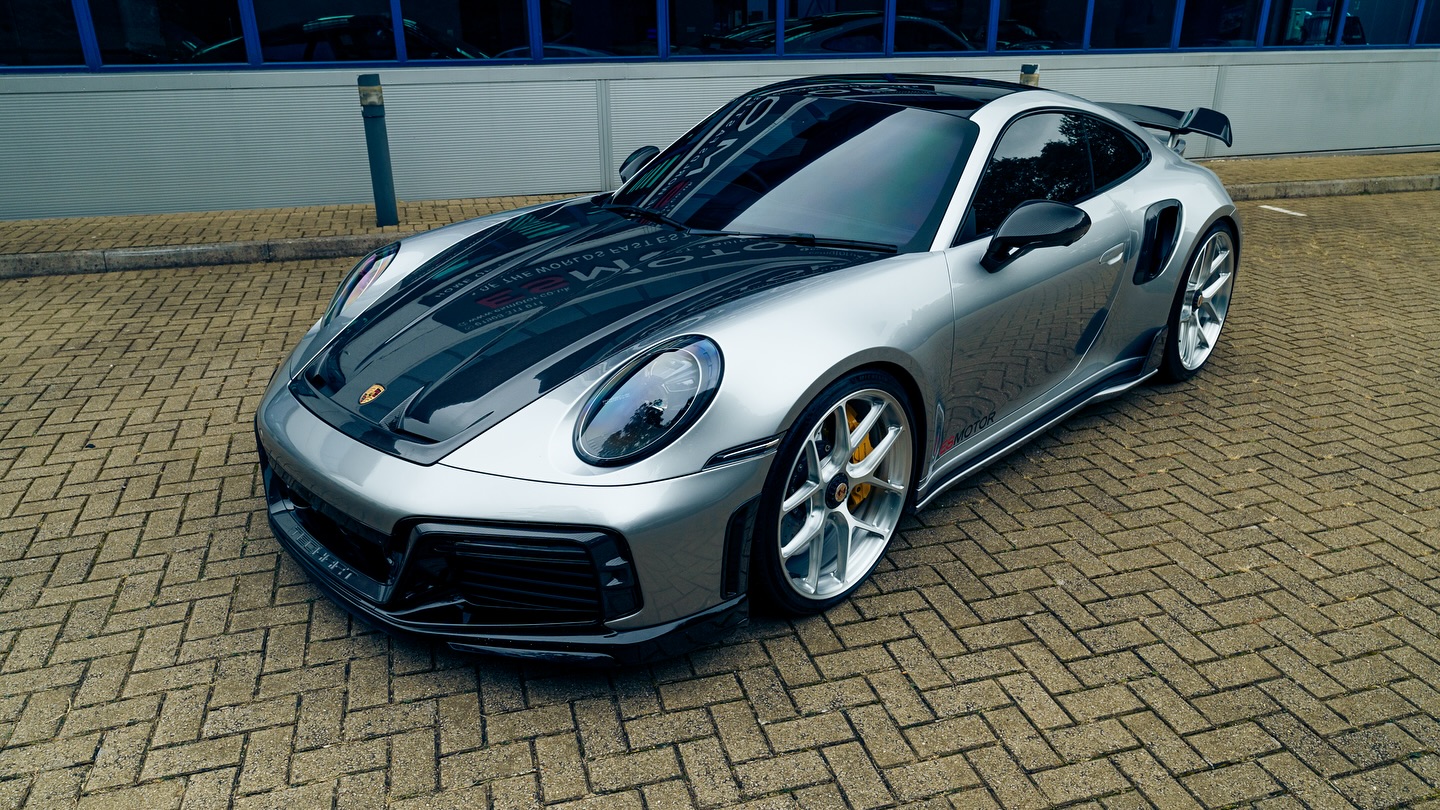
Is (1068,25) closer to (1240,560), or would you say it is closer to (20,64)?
(1240,560)

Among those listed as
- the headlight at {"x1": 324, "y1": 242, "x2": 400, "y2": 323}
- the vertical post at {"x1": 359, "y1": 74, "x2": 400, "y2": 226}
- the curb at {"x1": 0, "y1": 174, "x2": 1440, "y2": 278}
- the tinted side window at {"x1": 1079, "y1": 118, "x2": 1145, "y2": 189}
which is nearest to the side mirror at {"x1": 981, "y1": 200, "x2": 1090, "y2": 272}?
the tinted side window at {"x1": 1079, "y1": 118, "x2": 1145, "y2": 189}

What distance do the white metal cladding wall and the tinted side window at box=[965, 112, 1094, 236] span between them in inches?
223

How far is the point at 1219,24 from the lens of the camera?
35.6 feet

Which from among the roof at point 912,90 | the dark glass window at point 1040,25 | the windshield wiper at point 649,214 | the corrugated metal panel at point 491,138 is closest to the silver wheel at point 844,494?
the windshield wiper at point 649,214

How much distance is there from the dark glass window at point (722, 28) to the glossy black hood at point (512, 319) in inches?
237

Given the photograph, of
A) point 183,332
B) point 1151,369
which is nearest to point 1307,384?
point 1151,369

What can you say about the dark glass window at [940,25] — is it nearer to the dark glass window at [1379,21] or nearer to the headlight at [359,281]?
the dark glass window at [1379,21]

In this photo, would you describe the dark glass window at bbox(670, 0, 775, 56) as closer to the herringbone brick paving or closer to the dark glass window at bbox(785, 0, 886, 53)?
the dark glass window at bbox(785, 0, 886, 53)

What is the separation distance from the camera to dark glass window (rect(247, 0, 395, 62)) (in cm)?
825

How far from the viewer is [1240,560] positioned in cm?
348

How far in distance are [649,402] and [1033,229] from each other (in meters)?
1.49

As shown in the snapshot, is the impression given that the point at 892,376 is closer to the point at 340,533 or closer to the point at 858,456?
the point at 858,456

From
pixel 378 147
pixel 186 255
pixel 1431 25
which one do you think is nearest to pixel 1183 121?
pixel 378 147

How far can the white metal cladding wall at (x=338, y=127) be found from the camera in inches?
316
